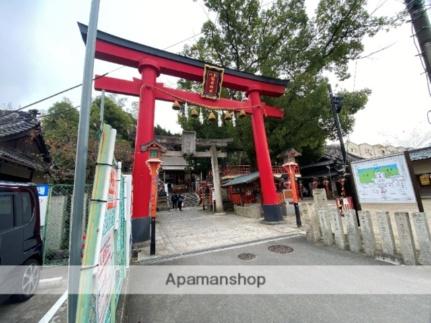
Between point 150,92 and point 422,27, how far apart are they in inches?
263

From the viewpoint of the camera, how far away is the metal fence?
521cm

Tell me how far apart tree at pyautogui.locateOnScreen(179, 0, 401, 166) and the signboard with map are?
6993mm

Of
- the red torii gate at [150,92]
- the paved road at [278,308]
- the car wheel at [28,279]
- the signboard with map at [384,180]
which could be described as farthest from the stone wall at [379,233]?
the car wheel at [28,279]

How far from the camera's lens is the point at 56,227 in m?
5.52

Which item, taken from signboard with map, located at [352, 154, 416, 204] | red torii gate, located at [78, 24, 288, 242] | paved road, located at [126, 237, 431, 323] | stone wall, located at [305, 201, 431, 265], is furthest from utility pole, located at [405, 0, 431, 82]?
red torii gate, located at [78, 24, 288, 242]

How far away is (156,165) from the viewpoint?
590cm

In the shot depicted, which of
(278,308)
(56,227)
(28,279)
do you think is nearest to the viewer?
(278,308)

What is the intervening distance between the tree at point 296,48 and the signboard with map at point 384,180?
6993 millimetres

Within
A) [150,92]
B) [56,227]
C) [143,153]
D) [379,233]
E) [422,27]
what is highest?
[150,92]

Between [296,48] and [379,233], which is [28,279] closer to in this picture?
[379,233]

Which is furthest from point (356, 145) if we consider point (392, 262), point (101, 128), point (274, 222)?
point (101, 128)

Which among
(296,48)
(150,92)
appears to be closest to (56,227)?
(150,92)

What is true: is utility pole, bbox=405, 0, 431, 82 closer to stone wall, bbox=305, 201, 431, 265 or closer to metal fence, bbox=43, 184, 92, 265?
→ stone wall, bbox=305, 201, 431, 265

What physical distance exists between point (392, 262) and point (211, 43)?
14.5 meters
